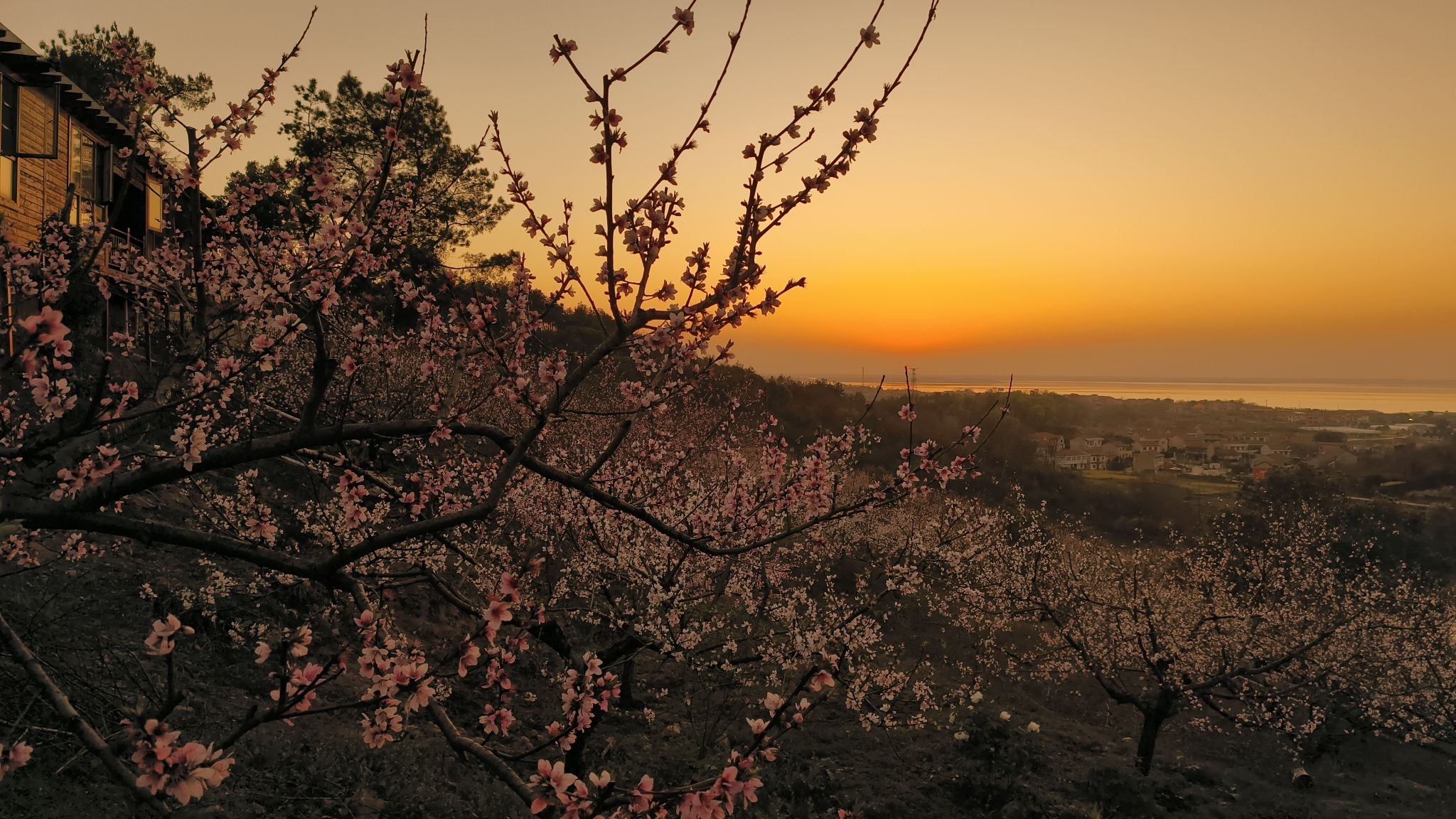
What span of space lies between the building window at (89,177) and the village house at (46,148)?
0.07 feet

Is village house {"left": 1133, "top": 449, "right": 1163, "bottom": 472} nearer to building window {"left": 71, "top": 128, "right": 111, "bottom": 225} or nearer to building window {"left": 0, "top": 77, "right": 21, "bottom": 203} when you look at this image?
building window {"left": 71, "top": 128, "right": 111, "bottom": 225}

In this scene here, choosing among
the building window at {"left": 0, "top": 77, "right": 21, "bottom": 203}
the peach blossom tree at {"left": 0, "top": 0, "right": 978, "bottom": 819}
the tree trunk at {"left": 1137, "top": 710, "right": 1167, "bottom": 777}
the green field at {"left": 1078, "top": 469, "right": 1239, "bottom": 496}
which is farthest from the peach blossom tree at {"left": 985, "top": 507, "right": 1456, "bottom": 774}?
the building window at {"left": 0, "top": 77, "right": 21, "bottom": 203}

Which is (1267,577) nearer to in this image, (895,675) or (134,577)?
(895,675)

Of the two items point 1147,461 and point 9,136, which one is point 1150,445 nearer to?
point 1147,461

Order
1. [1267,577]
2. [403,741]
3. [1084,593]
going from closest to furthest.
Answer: [403,741], [1084,593], [1267,577]

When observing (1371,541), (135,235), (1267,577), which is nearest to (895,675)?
(1267,577)

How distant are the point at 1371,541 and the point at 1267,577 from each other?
4.49 m

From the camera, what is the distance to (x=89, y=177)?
20203mm

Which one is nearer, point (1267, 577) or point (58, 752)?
point (58, 752)

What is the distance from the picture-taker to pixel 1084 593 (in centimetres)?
1584

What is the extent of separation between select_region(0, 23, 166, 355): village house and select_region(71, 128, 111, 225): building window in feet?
0.07

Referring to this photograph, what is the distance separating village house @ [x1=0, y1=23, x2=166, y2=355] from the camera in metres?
15.8

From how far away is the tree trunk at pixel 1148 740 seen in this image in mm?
13062

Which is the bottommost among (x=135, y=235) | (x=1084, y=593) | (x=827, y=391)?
(x=1084, y=593)
